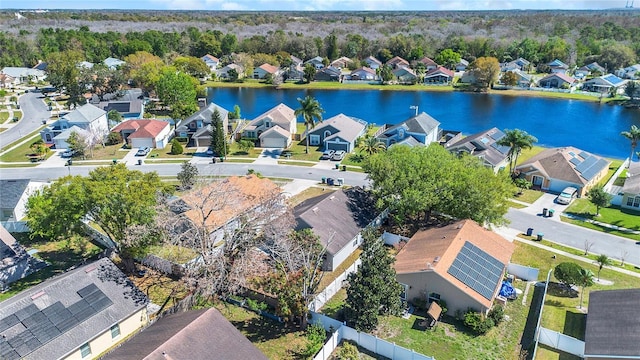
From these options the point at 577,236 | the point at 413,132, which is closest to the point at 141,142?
the point at 413,132

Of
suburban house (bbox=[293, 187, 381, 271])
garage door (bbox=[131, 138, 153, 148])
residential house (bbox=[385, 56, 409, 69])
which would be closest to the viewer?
suburban house (bbox=[293, 187, 381, 271])

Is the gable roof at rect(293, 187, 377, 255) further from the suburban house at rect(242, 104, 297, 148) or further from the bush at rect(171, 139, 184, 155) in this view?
the bush at rect(171, 139, 184, 155)

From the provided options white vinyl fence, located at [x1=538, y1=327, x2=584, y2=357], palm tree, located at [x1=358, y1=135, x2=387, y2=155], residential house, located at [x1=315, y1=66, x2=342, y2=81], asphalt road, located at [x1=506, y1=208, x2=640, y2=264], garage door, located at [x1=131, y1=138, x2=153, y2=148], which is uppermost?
residential house, located at [x1=315, y1=66, x2=342, y2=81]

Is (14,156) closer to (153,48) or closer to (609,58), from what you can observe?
(153,48)

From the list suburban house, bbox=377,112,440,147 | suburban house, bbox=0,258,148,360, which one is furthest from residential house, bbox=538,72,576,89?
suburban house, bbox=0,258,148,360

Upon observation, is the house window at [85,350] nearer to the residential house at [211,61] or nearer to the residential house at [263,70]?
the residential house at [263,70]

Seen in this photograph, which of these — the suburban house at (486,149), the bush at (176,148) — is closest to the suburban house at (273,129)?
the bush at (176,148)
